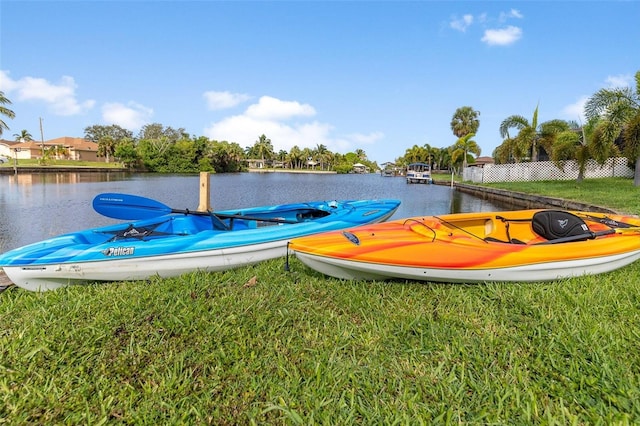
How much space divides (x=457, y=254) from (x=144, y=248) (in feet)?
11.0

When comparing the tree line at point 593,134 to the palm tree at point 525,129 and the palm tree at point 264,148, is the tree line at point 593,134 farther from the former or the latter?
the palm tree at point 264,148

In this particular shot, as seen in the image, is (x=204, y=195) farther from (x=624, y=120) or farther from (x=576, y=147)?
(x=576, y=147)

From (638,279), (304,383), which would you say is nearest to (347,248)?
(304,383)

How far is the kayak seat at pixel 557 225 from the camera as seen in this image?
12.6 ft

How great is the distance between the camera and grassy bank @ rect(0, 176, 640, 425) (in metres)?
1.84

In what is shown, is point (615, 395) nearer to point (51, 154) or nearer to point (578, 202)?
point (578, 202)

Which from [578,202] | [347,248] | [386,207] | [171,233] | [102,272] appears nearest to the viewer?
[347,248]

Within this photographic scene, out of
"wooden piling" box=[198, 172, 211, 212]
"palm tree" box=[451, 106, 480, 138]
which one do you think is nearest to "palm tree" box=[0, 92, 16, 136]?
"wooden piling" box=[198, 172, 211, 212]

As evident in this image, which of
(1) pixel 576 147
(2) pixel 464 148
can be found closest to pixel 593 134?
(1) pixel 576 147

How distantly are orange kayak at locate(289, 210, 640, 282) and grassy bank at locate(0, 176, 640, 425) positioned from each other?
175 millimetres

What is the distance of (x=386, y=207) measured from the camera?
704 centimetres

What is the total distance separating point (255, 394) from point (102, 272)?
→ 2678 millimetres

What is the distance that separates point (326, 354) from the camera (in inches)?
92.0

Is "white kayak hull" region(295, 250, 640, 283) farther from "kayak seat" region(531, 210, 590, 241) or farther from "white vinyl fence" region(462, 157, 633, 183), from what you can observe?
"white vinyl fence" region(462, 157, 633, 183)
